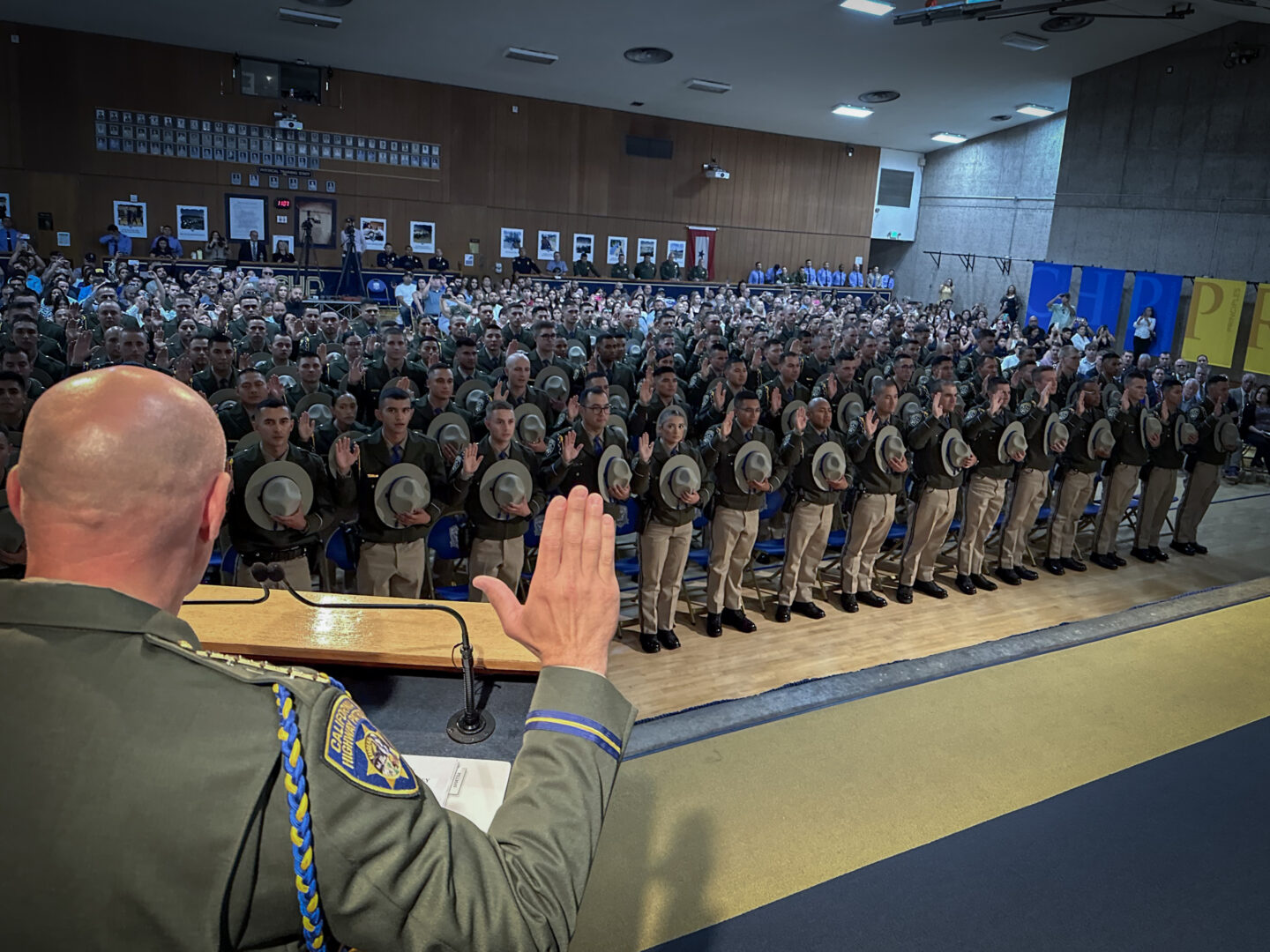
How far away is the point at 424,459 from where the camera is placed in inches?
215

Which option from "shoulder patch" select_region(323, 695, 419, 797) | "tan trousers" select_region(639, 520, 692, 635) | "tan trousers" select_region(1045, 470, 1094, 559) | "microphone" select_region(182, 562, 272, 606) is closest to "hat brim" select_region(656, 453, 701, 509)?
"tan trousers" select_region(639, 520, 692, 635)

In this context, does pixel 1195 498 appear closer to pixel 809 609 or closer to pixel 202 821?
pixel 809 609

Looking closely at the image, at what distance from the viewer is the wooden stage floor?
5.40 meters

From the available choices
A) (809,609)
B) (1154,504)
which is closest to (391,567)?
(809,609)

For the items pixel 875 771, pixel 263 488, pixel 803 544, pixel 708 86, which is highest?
pixel 708 86

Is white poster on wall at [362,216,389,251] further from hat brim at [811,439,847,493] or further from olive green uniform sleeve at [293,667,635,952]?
olive green uniform sleeve at [293,667,635,952]

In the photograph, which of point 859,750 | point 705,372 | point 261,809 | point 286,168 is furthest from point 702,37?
point 261,809

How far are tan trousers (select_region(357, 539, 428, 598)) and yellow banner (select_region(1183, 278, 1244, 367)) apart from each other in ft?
60.3

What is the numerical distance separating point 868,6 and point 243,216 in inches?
588

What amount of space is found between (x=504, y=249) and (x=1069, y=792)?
23.5 meters

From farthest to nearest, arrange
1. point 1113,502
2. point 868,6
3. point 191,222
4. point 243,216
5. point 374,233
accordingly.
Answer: point 374,233 < point 243,216 < point 191,222 < point 868,6 < point 1113,502

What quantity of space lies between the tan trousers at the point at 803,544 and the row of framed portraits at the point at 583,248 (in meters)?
19.4

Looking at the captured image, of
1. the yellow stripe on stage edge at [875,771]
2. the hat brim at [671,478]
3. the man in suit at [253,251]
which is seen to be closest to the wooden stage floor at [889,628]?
the hat brim at [671,478]

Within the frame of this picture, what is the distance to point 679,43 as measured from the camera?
60.6 ft
